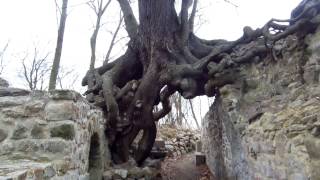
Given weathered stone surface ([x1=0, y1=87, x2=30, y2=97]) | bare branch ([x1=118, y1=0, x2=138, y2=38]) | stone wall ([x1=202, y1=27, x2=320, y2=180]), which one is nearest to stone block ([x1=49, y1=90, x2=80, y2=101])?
weathered stone surface ([x1=0, y1=87, x2=30, y2=97])

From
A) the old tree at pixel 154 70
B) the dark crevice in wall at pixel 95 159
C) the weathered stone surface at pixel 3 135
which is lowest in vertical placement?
the dark crevice in wall at pixel 95 159

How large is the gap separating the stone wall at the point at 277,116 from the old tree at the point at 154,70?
1.72 feet

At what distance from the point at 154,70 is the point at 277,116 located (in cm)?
329

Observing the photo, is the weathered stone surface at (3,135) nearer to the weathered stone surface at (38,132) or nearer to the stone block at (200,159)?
the weathered stone surface at (38,132)

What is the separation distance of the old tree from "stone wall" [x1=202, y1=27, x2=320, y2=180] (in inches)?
20.6

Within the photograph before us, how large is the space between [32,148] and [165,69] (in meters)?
3.76

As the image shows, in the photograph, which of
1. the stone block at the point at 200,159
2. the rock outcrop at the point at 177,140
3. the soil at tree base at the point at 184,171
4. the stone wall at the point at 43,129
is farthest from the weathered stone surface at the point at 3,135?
the rock outcrop at the point at 177,140

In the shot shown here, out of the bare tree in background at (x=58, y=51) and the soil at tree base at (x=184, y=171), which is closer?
the soil at tree base at (x=184, y=171)

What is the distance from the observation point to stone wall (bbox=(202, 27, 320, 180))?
308 cm

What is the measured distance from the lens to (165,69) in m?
6.65

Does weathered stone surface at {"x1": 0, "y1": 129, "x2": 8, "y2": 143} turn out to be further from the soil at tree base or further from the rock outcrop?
the rock outcrop

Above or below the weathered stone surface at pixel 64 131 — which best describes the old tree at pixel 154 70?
above

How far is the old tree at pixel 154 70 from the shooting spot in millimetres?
6062

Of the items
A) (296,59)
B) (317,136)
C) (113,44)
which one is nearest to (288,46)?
(296,59)
